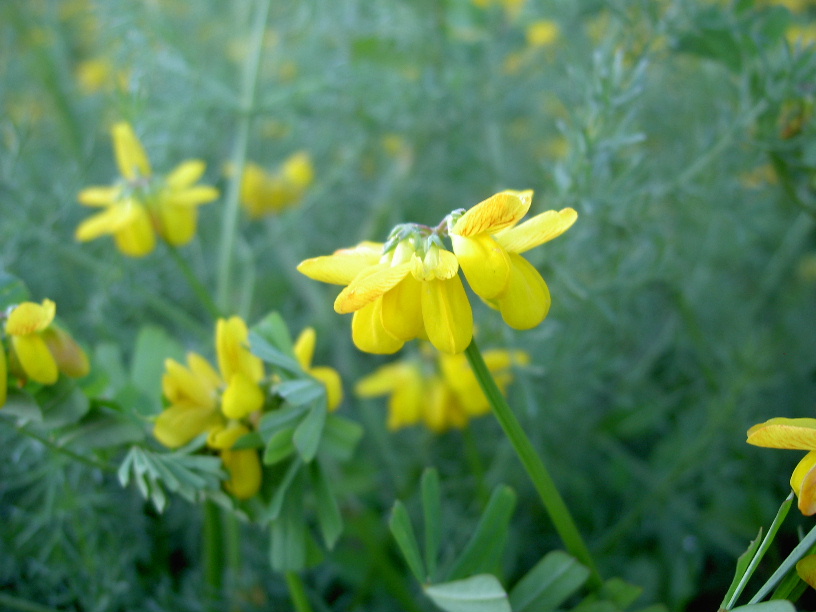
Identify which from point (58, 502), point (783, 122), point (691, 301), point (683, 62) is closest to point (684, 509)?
point (691, 301)

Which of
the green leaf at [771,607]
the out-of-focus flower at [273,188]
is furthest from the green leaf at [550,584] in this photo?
the out-of-focus flower at [273,188]

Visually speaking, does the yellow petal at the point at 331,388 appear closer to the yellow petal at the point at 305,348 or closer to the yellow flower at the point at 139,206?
the yellow petal at the point at 305,348

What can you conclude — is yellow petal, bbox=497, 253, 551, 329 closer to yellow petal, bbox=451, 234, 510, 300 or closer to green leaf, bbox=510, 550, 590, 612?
yellow petal, bbox=451, 234, 510, 300

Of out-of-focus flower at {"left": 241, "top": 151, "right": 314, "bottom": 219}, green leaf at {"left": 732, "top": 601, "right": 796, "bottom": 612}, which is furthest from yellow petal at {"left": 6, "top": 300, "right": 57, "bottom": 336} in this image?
out-of-focus flower at {"left": 241, "top": 151, "right": 314, "bottom": 219}

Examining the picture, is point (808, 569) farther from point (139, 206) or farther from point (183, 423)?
point (139, 206)

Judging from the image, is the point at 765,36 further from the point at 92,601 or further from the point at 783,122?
the point at 92,601

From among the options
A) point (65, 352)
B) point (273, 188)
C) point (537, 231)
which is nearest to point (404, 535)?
point (537, 231)
